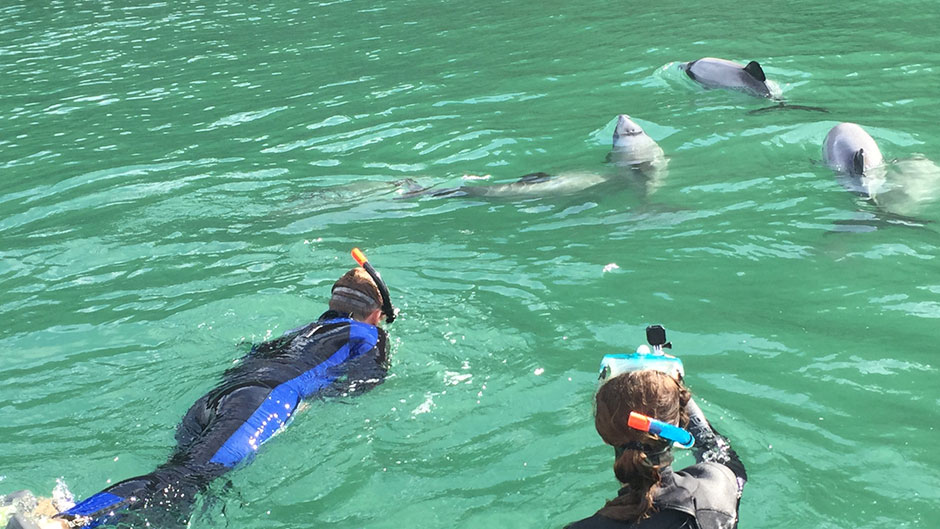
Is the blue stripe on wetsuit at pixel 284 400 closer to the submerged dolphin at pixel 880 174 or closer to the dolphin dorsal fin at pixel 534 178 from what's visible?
the dolphin dorsal fin at pixel 534 178

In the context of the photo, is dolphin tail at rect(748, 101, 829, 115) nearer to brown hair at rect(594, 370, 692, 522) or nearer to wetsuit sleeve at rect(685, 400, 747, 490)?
wetsuit sleeve at rect(685, 400, 747, 490)

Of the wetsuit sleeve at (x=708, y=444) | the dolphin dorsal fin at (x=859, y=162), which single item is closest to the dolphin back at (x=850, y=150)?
the dolphin dorsal fin at (x=859, y=162)

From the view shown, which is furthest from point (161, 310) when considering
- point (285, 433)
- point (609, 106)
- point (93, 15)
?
point (93, 15)

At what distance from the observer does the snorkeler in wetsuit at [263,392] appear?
4207 millimetres

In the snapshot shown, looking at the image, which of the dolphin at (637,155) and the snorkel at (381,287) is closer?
the snorkel at (381,287)

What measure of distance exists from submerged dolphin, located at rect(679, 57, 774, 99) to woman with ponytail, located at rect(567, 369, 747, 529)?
8.44m

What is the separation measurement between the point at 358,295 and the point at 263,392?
34.8 inches

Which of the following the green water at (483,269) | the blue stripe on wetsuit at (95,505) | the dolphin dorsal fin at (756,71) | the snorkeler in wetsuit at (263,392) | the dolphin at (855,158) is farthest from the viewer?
the dolphin dorsal fin at (756,71)

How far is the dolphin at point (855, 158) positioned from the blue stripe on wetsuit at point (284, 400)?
4624 mm

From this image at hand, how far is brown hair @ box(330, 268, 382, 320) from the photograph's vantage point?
18.1ft

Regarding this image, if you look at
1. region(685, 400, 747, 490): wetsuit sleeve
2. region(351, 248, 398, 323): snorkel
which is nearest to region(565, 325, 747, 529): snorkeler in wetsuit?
region(685, 400, 747, 490): wetsuit sleeve

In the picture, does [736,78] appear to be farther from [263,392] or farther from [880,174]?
[263,392]

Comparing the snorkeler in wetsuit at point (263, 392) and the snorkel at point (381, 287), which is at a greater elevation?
the snorkel at point (381, 287)

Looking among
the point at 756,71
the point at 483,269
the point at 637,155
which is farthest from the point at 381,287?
the point at 756,71
